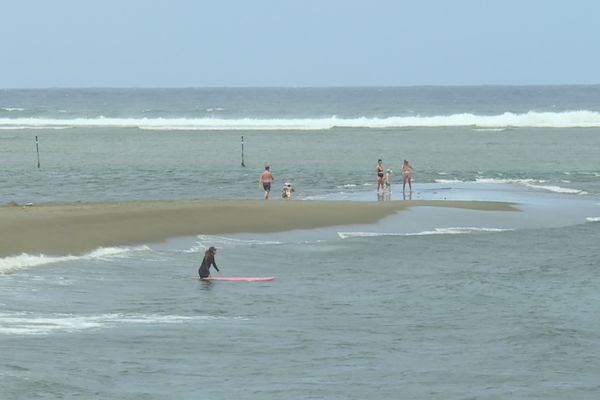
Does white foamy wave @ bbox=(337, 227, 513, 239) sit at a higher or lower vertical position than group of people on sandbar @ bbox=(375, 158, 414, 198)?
lower

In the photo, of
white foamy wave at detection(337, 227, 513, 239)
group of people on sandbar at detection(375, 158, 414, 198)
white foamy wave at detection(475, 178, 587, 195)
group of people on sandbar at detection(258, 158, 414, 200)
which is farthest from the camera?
white foamy wave at detection(475, 178, 587, 195)

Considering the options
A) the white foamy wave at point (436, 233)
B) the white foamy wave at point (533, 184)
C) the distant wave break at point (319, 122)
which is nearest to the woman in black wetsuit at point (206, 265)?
the white foamy wave at point (436, 233)

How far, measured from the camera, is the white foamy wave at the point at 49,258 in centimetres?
2584

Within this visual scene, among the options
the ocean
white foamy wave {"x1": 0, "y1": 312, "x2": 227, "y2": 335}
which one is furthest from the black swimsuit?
white foamy wave {"x1": 0, "y1": 312, "x2": 227, "y2": 335}

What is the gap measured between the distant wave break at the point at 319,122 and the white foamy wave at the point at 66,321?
77.2 m

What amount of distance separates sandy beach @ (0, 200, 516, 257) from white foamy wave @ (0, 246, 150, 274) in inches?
10.2

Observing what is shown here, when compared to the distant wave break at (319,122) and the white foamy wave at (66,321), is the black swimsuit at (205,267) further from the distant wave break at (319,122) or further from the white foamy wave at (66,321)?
the distant wave break at (319,122)

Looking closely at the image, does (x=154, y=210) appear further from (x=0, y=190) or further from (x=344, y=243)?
(x=0, y=190)

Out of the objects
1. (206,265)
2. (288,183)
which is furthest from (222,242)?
(288,183)

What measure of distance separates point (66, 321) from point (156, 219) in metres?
11.7

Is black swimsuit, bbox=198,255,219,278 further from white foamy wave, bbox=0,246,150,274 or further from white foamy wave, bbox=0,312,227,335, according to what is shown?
white foamy wave, bbox=0,312,227,335

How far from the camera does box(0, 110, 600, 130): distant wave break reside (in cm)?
10244

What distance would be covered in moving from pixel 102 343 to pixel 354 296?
672cm

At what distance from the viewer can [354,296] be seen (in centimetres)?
2388
